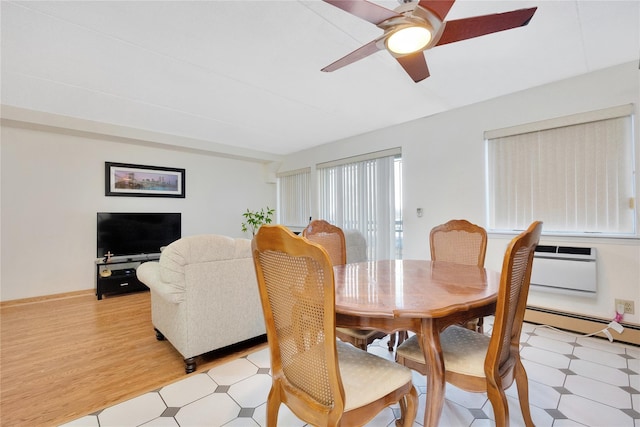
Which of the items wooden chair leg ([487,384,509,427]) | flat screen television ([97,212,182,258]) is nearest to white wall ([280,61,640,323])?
wooden chair leg ([487,384,509,427])

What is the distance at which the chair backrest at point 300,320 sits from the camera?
89 centimetres

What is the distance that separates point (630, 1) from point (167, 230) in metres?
5.60

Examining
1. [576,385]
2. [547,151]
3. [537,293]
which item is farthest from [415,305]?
[547,151]

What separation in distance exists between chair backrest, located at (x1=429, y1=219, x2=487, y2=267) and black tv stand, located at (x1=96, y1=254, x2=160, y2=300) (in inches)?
161

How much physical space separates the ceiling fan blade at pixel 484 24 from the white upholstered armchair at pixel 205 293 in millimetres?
1914

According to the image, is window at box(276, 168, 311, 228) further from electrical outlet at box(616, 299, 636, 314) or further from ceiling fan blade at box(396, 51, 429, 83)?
electrical outlet at box(616, 299, 636, 314)

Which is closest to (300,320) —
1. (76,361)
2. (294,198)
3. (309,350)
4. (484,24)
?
(309,350)

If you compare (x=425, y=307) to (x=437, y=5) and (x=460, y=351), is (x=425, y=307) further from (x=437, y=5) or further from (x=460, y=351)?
(x=437, y=5)

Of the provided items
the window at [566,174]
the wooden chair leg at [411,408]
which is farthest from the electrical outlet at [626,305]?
the wooden chair leg at [411,408]

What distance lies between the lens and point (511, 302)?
3.77 feet

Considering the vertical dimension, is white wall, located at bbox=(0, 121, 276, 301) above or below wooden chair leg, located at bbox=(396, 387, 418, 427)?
above

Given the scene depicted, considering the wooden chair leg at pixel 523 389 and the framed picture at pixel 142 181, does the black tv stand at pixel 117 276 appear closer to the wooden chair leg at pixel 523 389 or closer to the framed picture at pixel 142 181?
the framed picture at pixel 142 181

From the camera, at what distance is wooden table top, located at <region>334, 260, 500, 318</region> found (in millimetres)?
1068

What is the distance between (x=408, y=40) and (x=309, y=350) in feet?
5.17
